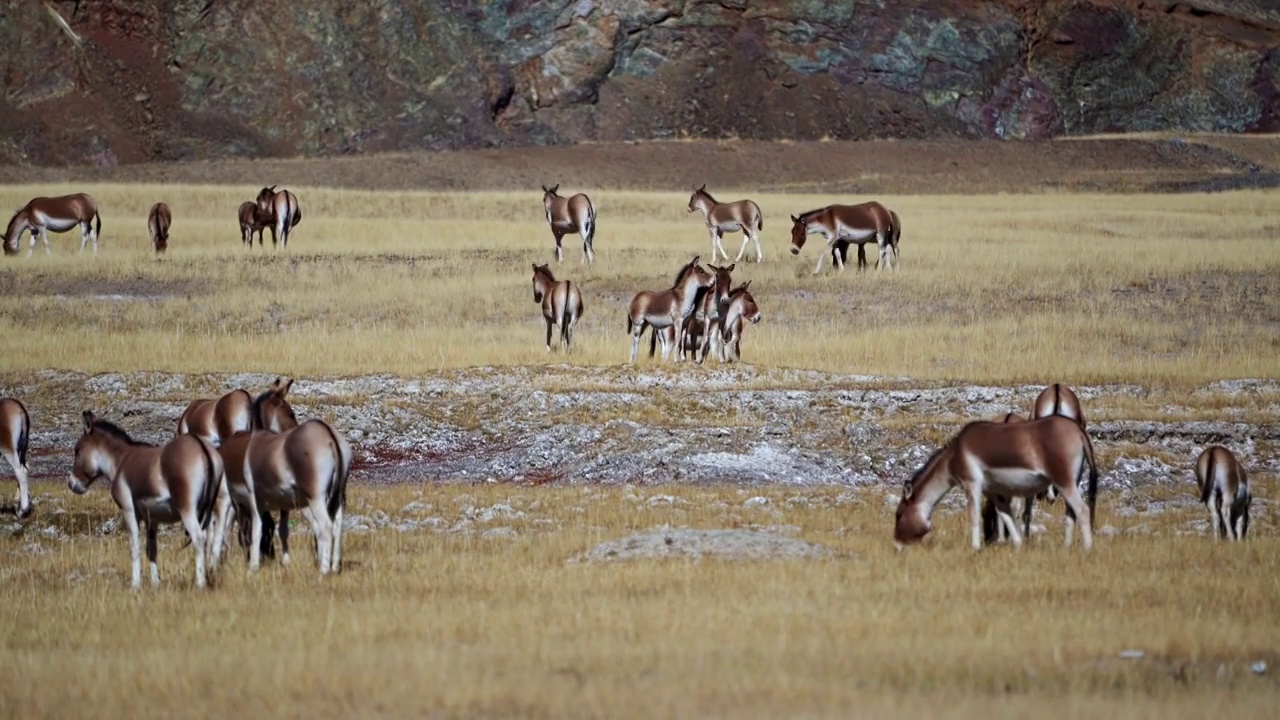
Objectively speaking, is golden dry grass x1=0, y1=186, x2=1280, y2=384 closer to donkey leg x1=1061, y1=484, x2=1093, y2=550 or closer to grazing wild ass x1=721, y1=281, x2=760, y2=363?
grazing wild ass x1=721, y1=281, x2=760, y2=363

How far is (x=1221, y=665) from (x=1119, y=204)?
49.7 m

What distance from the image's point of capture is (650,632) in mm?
10133

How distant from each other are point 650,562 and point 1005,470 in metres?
2.62

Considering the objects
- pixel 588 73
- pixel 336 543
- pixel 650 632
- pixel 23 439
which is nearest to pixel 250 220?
pixel 23 439

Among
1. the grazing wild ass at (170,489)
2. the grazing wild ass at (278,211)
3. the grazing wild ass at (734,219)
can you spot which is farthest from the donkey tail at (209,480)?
the grazing wild ass at (278,211)

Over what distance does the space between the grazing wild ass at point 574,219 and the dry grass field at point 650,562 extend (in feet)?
4.03

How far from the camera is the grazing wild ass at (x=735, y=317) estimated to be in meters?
25.3

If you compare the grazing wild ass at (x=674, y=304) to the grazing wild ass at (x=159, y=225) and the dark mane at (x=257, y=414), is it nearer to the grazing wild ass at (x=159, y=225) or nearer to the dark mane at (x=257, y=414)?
the dark mane at (x=257, y=414)

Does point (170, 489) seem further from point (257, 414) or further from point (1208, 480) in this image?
point (1208, 480)

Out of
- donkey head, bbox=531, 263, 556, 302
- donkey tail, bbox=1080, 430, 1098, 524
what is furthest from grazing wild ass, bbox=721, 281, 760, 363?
donkey tail, bbox=1080, 430, 1098, 524

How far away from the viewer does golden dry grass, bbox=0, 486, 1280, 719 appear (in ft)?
28.1

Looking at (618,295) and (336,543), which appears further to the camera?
(618,295)

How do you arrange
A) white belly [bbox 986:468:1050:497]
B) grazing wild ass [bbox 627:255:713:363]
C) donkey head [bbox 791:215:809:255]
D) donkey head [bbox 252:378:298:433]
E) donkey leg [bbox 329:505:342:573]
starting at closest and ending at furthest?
donkey leg [bbox 329:505:342:573]
white belly [bbox 986:468:1050:497]
donkey head [bbox 252:378:298:433]
grazing wild ass [bbox 627:255:713:363]
donkey head [bbox 791:215:809:255]

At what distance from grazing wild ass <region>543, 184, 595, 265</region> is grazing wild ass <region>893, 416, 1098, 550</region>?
25.0 m
